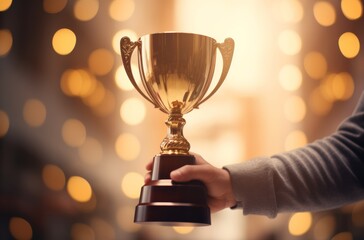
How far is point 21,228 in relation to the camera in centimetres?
187

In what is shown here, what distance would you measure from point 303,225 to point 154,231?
516 mm

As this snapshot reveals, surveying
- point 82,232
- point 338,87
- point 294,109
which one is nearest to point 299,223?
point 294,109

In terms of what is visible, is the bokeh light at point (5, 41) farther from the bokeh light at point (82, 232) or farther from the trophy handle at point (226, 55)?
the trophy handle at point (226, 55)

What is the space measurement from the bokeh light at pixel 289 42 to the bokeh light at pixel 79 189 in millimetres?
830

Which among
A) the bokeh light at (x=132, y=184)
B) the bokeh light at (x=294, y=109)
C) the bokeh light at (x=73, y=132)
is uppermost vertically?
the bokeh light at (x=294, y=109)

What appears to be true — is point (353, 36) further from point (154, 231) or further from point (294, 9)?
point (154, 231)

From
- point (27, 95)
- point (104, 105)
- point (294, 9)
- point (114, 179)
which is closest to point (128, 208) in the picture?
point (114, 179)

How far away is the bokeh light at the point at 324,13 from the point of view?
2.07m

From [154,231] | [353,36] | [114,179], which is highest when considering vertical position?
[353,36]

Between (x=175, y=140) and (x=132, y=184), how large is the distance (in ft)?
3.05

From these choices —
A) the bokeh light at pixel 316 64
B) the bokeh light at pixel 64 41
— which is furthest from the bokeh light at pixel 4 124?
the bokeh light at pixel 316 64

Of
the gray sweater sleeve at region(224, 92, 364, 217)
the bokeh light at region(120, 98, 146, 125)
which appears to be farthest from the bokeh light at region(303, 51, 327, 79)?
the gray sweater sleeve at region(224, 92, 364, 217)

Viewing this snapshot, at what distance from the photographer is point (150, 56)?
106 cm

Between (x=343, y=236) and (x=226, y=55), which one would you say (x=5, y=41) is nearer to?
(x=226, y=55)
